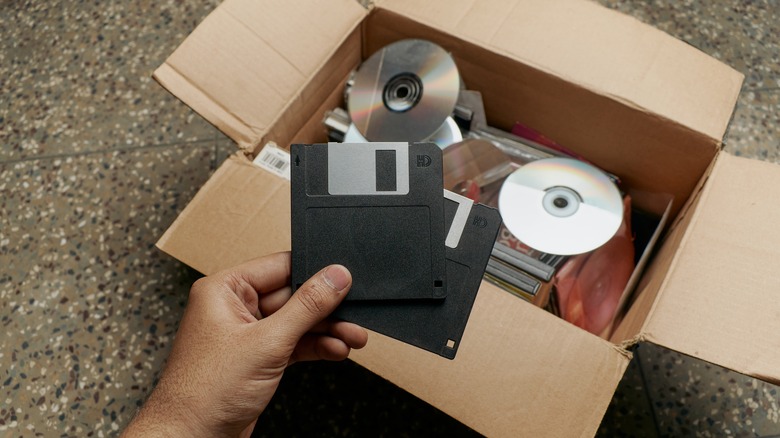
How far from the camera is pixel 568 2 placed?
2.92ft

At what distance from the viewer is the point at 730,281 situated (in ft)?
2.24

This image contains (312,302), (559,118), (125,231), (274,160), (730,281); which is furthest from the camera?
(125,231)

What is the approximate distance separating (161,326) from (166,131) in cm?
43

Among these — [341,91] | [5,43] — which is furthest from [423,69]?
[5,43]

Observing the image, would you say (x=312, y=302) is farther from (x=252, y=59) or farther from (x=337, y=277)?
(x=252, y=59)

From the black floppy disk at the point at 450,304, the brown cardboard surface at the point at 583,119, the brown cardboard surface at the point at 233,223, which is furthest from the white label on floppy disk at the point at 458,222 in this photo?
the brown cardboard surface at the point at 583,119

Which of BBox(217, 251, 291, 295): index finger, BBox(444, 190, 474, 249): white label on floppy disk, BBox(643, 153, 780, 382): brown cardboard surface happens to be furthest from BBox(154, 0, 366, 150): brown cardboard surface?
BBox(643, 153, 780, 382): brown cardboard surface

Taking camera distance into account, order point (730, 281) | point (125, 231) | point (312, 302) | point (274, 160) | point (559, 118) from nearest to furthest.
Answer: point (312, 302)
point (730, 281)
point (274, 160)
point (559, 118)
point (125, 231)

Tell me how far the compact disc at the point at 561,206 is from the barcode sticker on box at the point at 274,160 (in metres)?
0.34

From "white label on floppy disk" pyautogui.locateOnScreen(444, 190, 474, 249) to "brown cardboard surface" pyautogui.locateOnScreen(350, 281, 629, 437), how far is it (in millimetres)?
110

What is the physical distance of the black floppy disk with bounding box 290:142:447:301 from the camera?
0.61 metres

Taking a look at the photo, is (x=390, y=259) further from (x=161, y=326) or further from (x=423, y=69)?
(x=161, y=326)

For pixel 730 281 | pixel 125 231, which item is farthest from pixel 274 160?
Result: pixel 730 281

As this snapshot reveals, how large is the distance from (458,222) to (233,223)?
12.4 inches
